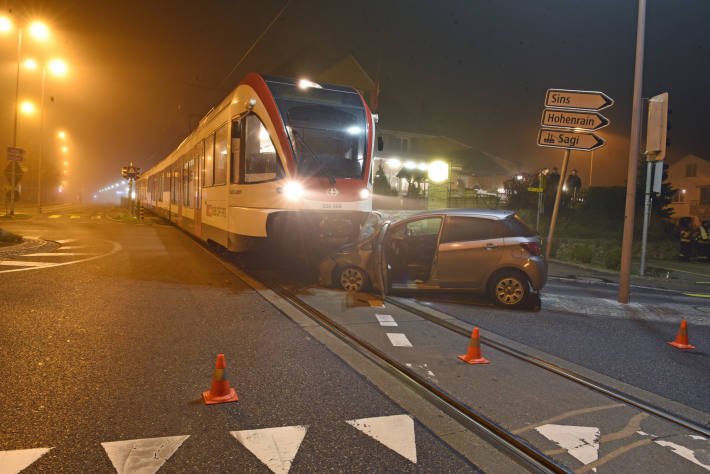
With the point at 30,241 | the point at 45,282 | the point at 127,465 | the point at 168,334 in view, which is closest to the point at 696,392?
the point at 127,465

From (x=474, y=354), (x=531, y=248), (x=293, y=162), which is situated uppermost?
(x=293, y=162)

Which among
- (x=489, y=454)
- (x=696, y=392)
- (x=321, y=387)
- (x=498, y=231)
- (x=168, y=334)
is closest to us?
(x=489, y=454)

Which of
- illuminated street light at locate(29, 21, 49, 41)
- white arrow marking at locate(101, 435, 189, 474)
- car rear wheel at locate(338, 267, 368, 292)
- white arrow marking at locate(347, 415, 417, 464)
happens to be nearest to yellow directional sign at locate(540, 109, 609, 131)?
car rear wheel at locate(338, 267, 368, 292)

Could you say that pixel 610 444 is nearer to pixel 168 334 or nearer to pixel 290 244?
pixel 168 334

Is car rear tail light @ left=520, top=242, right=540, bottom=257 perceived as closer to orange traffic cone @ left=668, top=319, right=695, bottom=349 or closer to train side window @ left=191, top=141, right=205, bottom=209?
orange traffic cone @ left=668, top=319, right=695, bottom=349

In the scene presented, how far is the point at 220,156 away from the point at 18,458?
939 centimetres

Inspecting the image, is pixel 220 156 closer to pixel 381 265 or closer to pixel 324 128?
pixel 324 128

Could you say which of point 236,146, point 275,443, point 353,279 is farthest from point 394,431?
point 236,146

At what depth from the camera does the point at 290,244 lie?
9.54 metres

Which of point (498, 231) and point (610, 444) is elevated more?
point (498, 231)

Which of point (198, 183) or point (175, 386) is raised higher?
point (198, 183)

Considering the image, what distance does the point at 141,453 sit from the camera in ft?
10.4

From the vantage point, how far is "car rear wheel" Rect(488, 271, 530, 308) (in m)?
8.27

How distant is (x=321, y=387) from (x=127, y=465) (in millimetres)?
1734
